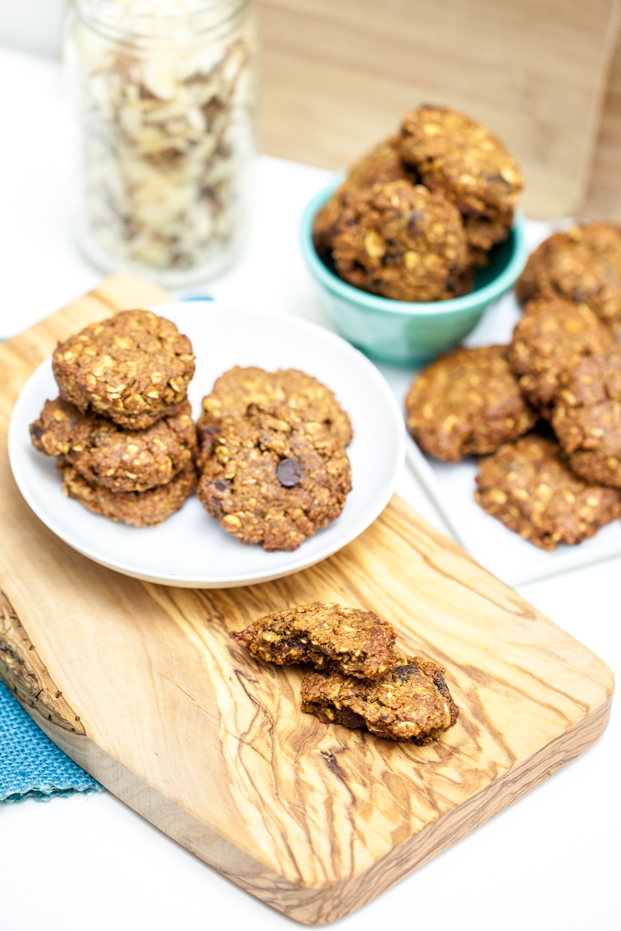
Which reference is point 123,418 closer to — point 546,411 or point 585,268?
point 546,411

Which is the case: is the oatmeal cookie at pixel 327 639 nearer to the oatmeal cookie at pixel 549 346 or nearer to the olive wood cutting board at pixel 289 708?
the olive wood cutting board at pixel 289 708

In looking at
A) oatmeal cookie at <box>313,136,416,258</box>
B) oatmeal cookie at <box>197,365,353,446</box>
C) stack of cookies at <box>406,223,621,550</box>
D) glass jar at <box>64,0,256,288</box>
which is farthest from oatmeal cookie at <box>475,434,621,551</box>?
glass jar at <box>64,0,256,288</box>

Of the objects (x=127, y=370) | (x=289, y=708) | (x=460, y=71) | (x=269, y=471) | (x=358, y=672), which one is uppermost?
(x=460, y=71)

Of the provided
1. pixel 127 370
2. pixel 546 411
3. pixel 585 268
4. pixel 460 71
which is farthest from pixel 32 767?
pixel 460 71

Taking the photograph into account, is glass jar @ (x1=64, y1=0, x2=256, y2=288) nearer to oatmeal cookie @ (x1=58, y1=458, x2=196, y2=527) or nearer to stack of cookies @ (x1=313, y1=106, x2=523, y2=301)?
stack of cookies @ (x1=313, y1=106, x2=523, y2=301)

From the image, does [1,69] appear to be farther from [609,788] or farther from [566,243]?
[609,788]
